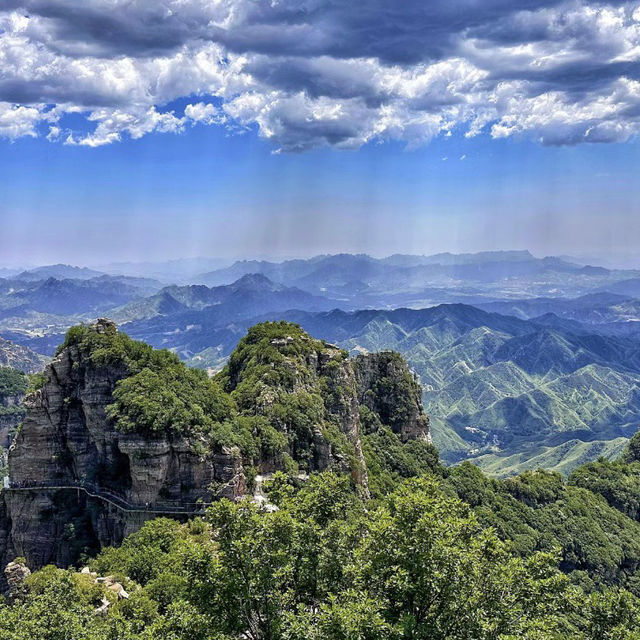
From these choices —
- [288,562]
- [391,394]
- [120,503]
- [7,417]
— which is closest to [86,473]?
[120,503]

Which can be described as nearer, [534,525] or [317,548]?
[317,548]

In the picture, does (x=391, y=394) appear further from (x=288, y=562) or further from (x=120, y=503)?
(x=288, y=562)

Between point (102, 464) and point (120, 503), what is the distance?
5.52 metres

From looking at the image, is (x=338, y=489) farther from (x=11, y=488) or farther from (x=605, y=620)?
(x=11, y=488)

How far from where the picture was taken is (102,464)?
5469cm

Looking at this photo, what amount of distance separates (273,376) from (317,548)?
4375 centimetres

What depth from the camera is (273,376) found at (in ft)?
225

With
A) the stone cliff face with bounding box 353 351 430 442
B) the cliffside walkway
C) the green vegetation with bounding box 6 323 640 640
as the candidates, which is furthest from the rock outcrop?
the stone cliff face with bounding box 353 351 430 442

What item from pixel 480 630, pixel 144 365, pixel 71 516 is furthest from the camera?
pixel 144 365

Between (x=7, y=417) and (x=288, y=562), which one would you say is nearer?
(x=288, y=562)

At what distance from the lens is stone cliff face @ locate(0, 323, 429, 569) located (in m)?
49.3

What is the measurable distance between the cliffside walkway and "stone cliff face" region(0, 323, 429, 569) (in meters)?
0.09

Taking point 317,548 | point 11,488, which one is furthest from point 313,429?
point 317,548

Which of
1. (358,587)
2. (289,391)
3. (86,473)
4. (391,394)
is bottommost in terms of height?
(391,394)
